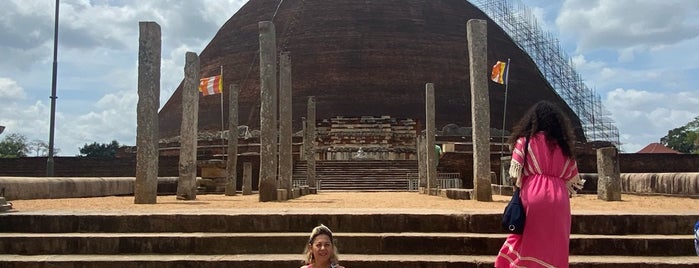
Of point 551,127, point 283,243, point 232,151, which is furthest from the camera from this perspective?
point 232,151

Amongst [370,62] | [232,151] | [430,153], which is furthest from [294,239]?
[370,62]

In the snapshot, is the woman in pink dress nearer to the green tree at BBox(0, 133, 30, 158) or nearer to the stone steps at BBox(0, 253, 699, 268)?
the stone steps at BBox(0, 253, 699, 268)

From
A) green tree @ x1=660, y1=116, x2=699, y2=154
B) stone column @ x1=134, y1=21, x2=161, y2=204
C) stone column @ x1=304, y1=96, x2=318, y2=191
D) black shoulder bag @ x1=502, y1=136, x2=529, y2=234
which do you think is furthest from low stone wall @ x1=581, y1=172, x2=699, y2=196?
green tree @ x1=660, y1=116, x2=699, y2=154

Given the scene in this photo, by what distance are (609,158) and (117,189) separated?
906 centimetres

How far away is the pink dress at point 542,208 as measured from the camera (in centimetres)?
307

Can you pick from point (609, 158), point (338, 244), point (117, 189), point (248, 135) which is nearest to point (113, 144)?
point (248, 135)

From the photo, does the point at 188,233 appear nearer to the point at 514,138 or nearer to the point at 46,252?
the point at 46,252

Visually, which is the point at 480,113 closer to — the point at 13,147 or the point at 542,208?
the point at 542,208

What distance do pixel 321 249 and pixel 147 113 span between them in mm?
6432

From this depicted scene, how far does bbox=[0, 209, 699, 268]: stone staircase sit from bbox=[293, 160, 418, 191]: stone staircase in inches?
557

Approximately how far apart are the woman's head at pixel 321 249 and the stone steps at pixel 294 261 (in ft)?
4.83

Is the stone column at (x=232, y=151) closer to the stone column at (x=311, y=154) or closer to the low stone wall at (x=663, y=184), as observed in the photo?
the stone column at (x=311, y=154)

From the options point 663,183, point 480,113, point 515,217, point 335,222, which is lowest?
point 335,222

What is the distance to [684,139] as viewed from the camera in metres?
47.8
